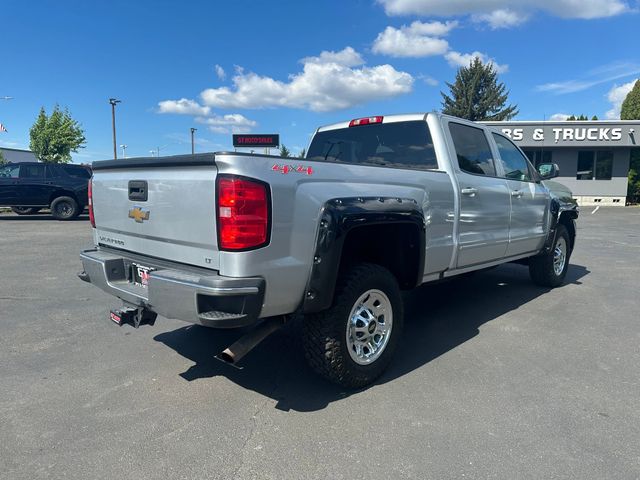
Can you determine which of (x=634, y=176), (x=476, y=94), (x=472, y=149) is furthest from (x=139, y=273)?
(x=476, y=94)

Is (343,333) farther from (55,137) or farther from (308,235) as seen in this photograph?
(55,137)

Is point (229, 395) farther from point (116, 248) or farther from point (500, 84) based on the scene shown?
point (500, 84)

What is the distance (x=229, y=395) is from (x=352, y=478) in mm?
1227

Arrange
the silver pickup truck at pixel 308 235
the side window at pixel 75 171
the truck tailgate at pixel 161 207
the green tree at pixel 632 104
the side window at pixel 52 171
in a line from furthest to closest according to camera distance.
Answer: the green tree at pixel 632 104, the side window at pixel 75 171, the side window at pixel 52 171, the truck tailgate at pixel 161 207, the silver pickup truck at pixel 308 235

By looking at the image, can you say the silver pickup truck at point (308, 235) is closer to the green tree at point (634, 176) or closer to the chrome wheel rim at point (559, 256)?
the chrome wheel rim at point (559, 256)

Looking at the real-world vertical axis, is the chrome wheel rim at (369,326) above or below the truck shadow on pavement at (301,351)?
above

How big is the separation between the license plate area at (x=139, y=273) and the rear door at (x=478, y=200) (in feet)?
8.81

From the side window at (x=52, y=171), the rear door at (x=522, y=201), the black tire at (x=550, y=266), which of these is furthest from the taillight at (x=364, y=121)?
the side window at (x=52, y=171)

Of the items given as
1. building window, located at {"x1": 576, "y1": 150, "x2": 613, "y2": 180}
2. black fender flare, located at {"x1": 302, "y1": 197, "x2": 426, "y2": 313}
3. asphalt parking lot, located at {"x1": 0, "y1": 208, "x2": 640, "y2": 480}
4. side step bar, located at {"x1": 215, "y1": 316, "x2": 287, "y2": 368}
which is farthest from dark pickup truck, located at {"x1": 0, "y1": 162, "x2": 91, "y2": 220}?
building window, located at {"x1": 576, "y1": 150, "x2": 613, "y2": 180}

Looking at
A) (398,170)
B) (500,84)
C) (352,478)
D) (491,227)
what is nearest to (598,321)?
(491,227)

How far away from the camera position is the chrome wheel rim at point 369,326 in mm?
3346

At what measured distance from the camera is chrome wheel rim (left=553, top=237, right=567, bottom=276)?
6.51 metres

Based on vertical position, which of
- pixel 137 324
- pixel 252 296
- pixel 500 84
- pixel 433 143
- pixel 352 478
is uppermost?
pixel 500 84

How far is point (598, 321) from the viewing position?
506cm
